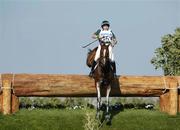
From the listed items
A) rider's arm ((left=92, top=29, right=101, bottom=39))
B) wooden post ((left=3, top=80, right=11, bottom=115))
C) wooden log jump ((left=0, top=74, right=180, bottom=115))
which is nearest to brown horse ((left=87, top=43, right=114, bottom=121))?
rider's arm ((left=92, top=29, right=101, bottom=39))

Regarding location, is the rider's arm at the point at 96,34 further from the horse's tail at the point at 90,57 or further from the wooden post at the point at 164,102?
the wooden post at the point at 164,102

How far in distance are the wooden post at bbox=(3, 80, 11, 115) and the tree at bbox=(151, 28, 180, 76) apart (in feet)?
24.9

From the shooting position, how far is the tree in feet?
69.5

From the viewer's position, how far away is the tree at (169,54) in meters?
21.2

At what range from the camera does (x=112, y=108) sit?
1734cm

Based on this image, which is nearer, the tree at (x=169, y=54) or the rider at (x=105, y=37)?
the rider at (x=105, y=37)

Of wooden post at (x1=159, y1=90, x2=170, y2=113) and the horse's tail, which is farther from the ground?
the horse's tail

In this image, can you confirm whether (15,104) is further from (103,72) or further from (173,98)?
(173,98)

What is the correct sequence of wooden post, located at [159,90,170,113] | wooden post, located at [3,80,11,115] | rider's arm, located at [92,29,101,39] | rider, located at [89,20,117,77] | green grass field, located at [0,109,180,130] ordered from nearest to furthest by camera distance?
green grass field, located at [0,109,180,130] < rider, located at [89,20,117,77] < rider's arm, located at [92,29,101,39] < wooden post, located at [3,80,11,115] < wooden post, located at [159,90,170,113]

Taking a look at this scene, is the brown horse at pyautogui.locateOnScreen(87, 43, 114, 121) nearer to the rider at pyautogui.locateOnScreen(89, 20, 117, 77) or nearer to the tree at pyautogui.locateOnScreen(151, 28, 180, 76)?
the rider at pyautogui.locateOnScreen(89, 20, 117, 77)

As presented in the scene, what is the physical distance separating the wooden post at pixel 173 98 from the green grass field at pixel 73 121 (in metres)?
0.33

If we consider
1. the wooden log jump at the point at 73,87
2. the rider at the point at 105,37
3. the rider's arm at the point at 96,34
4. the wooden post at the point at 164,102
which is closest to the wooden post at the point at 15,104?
the wooden log jump at the point at 73,87

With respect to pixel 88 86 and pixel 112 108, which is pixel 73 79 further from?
pixel 112 108

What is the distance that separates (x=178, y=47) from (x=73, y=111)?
6494 mm
